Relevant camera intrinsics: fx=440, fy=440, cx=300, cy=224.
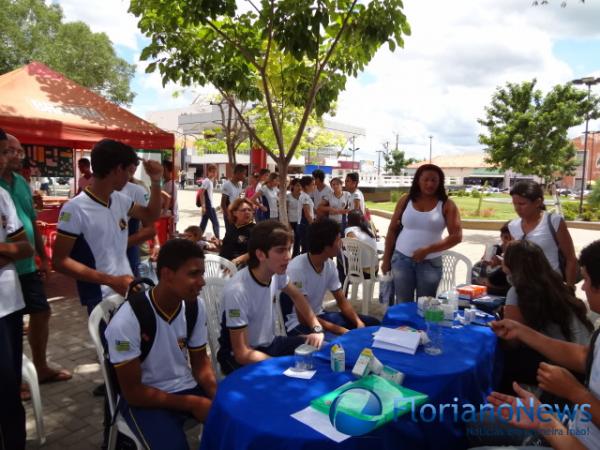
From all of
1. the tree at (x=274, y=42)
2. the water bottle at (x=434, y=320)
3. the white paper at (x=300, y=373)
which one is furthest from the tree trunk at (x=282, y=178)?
the white paper at (x=300, y=373)

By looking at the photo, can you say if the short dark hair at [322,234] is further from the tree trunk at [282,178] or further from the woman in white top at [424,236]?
the tree trunk at [282,178]

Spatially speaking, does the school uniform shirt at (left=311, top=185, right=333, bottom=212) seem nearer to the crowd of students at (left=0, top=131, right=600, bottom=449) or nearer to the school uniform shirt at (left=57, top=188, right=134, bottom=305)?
the crowd of students at (left=0, top=131, right=600, bottom=449)

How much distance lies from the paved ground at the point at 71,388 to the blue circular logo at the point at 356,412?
164 centimetres

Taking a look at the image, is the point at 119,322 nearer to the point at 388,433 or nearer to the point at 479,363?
the point at 388,433

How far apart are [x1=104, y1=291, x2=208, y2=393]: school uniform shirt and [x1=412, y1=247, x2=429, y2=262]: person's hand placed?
2.26 m

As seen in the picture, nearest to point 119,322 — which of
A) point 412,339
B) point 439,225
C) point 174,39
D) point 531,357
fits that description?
point 412,339

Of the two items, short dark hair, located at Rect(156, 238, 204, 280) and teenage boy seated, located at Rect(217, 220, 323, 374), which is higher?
short dark hair, located at Rect(156, 238, 204, 280)

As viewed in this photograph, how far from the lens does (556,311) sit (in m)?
2.74

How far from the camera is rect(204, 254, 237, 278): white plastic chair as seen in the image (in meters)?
4.45

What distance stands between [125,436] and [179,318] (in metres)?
0.62

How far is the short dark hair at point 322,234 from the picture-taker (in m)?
3.47

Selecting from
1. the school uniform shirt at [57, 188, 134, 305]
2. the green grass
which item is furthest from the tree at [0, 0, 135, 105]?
the school uniform shirt at [57, 188, 134, 305]

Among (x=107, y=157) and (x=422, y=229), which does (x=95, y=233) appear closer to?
(x=107, y=157)

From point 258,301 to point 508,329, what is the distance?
1582 millimetres
